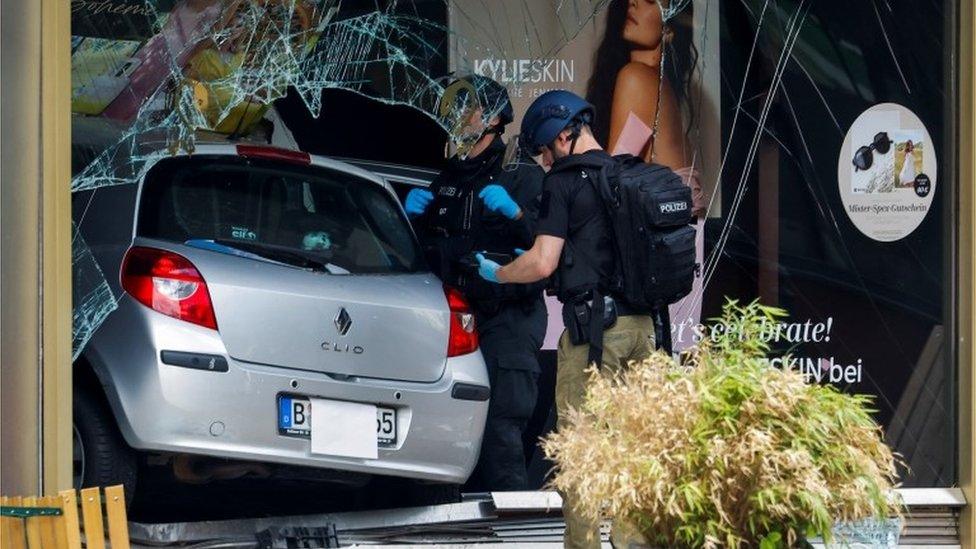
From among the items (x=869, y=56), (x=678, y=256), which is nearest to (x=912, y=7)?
(x=869, y=56)

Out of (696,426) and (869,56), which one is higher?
(869,56)

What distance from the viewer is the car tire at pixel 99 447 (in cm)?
693

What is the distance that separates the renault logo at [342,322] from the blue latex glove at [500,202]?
1025mm

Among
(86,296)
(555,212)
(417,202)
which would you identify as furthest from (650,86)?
(86,296)

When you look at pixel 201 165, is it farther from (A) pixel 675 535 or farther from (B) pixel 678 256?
(A) pixel 675 535

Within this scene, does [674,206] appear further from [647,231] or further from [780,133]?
[780,133]

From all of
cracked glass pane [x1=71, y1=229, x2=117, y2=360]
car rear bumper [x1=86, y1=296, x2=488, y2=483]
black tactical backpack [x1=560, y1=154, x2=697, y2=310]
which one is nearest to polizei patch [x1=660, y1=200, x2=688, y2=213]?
black tactical backpack [x1=560, y1=154, x2=697, y2=310]

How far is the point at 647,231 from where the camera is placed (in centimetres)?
685

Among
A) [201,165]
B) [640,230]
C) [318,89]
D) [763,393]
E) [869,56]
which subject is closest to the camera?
[763,393]

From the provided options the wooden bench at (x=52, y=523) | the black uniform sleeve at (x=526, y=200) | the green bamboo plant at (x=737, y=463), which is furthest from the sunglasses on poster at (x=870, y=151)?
the wooden bench at (x=52, y=523)

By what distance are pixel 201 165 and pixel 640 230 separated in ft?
6.28

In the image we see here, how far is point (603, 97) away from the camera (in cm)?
858

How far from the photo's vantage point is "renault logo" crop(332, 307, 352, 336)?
713 cm

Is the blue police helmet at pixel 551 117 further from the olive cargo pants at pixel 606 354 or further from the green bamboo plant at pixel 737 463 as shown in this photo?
the green bamboo plant at pixel 737 463
